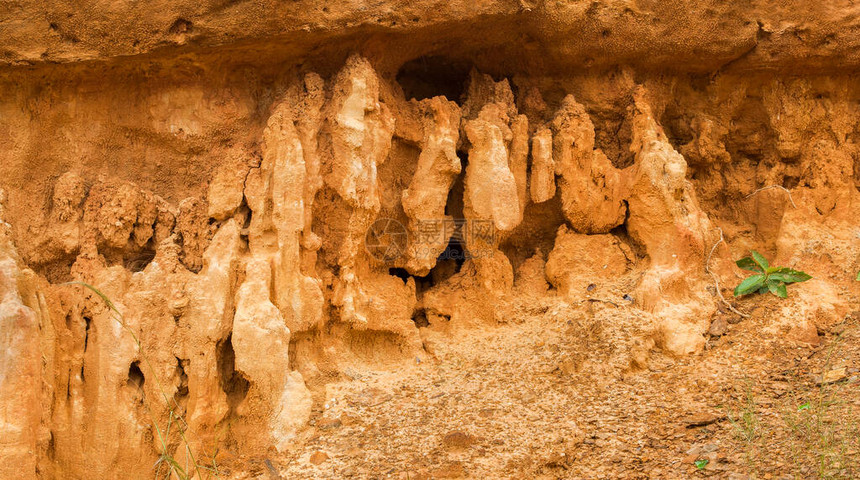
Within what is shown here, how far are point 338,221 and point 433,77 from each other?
1178mm

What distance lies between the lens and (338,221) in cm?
337

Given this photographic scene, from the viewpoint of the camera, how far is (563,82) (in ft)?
12.8

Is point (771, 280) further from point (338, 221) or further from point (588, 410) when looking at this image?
point (338, 221)

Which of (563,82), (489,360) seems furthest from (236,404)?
(563,82)

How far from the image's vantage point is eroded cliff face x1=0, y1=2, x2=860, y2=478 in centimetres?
299

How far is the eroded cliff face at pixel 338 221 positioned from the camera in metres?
2.99

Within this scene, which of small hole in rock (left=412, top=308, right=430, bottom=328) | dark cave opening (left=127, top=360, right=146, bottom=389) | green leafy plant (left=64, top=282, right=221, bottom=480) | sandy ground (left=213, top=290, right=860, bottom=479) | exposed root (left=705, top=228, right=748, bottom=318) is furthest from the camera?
small hole in rock (left=412, top=308, right=430, bottom=328)

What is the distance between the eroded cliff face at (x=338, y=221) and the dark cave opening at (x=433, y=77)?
0.06 feet

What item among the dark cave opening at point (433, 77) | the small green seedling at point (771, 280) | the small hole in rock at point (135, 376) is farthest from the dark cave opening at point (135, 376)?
the small green seedling at point (771, 280)

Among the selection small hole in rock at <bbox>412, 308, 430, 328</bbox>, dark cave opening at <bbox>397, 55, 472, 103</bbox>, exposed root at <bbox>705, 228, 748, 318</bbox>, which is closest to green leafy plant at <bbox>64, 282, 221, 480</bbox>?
small hole in rock at <bbox>412, 308, 430, 328</bbox>

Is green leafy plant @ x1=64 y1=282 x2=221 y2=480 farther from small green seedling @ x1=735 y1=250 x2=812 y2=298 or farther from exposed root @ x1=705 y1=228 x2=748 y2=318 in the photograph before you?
small green seedling @ x1=735 y1=250 x2=812 y2=298

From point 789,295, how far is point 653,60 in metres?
1.35

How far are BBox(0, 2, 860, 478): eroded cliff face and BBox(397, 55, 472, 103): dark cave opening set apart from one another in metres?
0.02

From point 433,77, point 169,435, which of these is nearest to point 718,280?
point 433,77
